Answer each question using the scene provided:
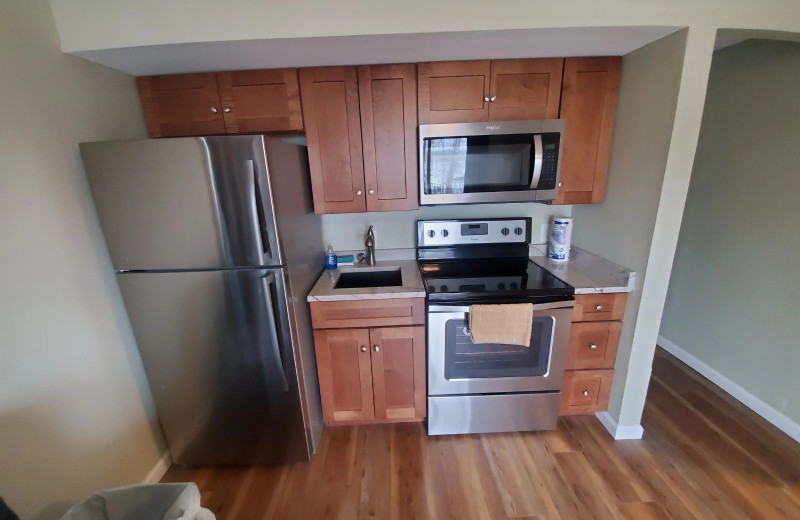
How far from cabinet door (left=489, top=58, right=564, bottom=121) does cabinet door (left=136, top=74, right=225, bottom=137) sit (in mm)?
1493

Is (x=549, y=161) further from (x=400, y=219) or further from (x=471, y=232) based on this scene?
(x=400, y=219)

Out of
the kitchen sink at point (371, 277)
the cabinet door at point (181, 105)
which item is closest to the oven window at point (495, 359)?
the kitchen sink at point (371, 277)

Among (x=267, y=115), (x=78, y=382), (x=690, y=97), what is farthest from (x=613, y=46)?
(x=78, y=382)

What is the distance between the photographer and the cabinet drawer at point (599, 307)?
1661mm

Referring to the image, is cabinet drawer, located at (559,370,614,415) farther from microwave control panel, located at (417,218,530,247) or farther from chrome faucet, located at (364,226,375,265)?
chrome faucet, located at (364,226,375,265)

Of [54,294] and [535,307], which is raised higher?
[54,294]

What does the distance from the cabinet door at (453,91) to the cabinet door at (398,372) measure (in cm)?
119

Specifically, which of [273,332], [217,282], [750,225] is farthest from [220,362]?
[750,225]

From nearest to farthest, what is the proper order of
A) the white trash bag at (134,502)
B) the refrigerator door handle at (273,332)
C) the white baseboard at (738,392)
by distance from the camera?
the white trash bag at (134,502) → the refrigerator door handle at (273,332) → the white baseboard at (738,392)

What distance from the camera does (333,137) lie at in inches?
65.7

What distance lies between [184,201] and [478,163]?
143 centimetres

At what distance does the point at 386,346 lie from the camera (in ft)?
5.59

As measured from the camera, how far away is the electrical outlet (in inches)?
86.4

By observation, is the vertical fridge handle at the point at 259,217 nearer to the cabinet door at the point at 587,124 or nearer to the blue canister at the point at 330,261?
the blue canister at the point at 330,261
